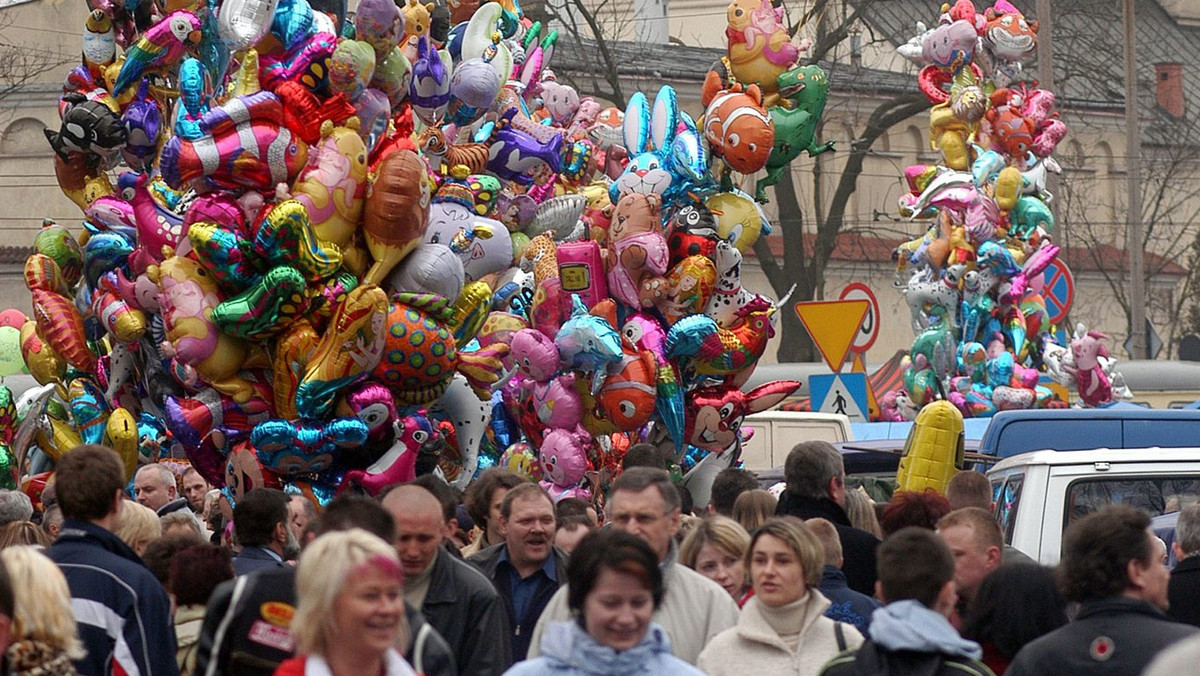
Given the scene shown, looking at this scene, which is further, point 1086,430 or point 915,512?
point 1086,430

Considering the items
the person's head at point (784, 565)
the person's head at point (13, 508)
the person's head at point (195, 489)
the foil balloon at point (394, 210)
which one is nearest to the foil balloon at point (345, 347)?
the foil balloon at point (394, 210)

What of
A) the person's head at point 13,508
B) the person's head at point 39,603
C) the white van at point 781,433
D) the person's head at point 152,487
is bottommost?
the white van at point 781,433

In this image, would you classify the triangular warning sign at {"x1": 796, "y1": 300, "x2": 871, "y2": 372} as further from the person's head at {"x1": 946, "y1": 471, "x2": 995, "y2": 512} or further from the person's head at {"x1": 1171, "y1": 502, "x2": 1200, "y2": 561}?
the person's head at {"x1": 1171, "y1": 502, "x2": 1200, "y2": 561}

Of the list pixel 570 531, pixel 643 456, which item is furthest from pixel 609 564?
pixel 643 456

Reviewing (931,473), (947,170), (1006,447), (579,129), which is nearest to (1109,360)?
(947,170)

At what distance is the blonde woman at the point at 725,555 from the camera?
7250 millimetres

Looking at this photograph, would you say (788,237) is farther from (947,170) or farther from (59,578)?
(59,578)

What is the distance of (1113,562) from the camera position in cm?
541

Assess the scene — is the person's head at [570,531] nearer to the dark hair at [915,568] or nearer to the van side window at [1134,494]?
the dark hair at [915,568]

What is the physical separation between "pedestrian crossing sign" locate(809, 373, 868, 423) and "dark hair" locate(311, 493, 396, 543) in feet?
32.6

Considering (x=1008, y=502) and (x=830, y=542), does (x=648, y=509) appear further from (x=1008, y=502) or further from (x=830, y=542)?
(x=1008, y=502)

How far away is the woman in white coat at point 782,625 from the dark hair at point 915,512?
6.53 feet

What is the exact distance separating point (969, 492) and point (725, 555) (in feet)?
6.04

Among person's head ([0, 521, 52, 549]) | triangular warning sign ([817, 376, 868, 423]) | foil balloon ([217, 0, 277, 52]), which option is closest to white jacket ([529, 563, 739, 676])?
person's head ([0, 521, 52, 549])
